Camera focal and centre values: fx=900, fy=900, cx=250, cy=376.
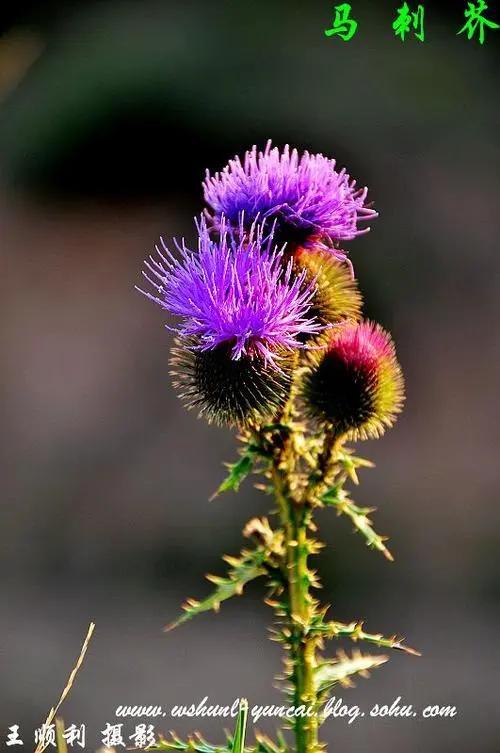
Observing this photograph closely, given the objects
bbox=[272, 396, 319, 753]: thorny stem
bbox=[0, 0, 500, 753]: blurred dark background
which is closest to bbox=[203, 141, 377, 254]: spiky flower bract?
bbox=[272, 396, 319, 753]: thorny stem

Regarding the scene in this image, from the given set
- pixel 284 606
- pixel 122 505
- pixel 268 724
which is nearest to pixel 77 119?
pixel 122 505

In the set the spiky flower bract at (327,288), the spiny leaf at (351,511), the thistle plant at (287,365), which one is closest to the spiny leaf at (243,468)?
the thistle plant at (287,365)

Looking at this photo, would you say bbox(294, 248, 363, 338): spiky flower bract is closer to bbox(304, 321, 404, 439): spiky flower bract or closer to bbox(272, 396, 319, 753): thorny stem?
bbox(304, 321, 404, 439): spiky flower bract

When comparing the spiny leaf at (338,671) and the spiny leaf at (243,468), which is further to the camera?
the spiny leaf at (243,468)

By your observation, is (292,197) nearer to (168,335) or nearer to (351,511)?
(351,511)

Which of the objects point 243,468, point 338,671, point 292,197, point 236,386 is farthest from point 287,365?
point 338,671

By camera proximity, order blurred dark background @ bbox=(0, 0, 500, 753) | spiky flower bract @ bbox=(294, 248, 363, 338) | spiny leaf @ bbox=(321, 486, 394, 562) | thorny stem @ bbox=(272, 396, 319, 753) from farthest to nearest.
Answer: blurred dark background @ bbox=(0, 0, 500, 753) < spiky flower bract @ bbox=(294, 248, 363, 338) < spiny leaf @ bbox=(321, 486, 394, 562) < thorny stem @ bbox=(272, 396, 319, 753)

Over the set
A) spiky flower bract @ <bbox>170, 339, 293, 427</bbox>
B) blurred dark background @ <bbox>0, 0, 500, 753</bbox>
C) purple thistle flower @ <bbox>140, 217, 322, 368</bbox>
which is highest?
blurred dark background @ <bbox>0, 0, 500, 753</bbox>

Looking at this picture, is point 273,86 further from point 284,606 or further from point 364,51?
point 284,606

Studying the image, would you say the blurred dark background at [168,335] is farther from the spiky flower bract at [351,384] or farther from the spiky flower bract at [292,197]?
the spiky flower bract at [292,197]
